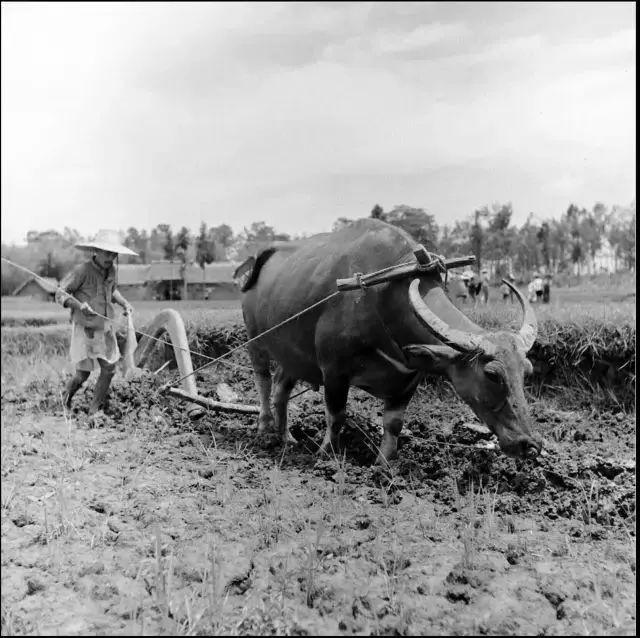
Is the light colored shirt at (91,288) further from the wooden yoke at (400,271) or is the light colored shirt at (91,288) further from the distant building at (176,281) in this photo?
the distant building at (176,281)

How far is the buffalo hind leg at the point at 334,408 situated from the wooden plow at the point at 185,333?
629 millimetres

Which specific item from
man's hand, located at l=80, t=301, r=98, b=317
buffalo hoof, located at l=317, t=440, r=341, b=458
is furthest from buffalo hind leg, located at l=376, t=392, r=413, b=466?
man's hand, located at l=80, t=301, r=98, b=317

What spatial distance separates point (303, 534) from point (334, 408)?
1.12 metres

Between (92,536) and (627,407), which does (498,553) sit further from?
(627,407)

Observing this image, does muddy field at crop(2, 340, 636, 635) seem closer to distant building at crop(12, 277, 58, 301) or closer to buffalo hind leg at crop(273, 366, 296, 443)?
buffalo hind leg at crop(273, 366, 296, 443)

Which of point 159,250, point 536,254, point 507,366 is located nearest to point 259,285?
point 507,366

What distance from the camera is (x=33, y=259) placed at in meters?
8.61

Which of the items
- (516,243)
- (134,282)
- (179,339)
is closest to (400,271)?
(179,339)

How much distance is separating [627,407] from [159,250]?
4325cm

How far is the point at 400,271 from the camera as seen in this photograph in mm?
3219

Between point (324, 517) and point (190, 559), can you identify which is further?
point (324, 517)

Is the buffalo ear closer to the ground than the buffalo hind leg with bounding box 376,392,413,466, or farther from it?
farther from it

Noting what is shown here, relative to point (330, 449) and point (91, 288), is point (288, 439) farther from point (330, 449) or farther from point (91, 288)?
point (91, 288)

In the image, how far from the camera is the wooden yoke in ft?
10.5
